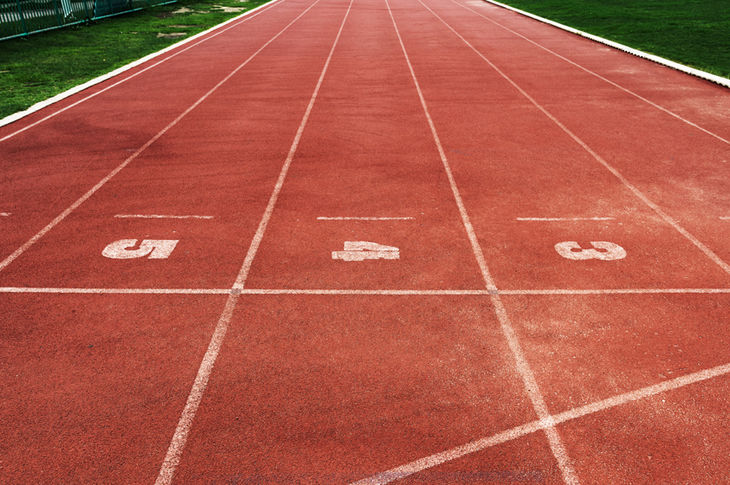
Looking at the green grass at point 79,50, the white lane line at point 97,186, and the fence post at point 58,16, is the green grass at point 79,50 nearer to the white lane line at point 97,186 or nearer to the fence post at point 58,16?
the fence post at point 58,16

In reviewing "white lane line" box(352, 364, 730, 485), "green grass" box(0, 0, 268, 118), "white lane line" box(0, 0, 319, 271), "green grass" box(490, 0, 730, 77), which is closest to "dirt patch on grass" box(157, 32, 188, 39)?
"green grass" box(0, 0, 268, 118)

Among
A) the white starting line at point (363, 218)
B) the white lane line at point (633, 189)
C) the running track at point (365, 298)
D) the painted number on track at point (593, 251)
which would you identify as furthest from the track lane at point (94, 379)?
the white lane line at point (633, 189)

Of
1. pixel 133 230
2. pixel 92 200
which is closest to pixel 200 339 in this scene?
pixel 133 230

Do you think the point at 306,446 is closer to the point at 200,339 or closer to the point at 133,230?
the point at 200,339

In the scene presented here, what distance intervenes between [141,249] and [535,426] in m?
4.92

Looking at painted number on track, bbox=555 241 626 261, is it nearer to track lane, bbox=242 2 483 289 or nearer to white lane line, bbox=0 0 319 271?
track lane, bbox=242 2 483 289

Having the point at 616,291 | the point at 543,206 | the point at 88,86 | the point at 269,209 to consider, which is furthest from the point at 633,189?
the point at 88,86

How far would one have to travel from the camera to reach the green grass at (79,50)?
13.9m

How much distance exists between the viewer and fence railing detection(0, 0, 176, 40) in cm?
2050

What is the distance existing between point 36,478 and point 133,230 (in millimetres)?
3793

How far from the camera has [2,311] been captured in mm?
5414

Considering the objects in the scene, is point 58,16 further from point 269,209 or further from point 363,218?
point 363,218

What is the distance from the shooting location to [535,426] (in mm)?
4105

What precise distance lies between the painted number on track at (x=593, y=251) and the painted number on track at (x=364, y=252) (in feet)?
6.76
